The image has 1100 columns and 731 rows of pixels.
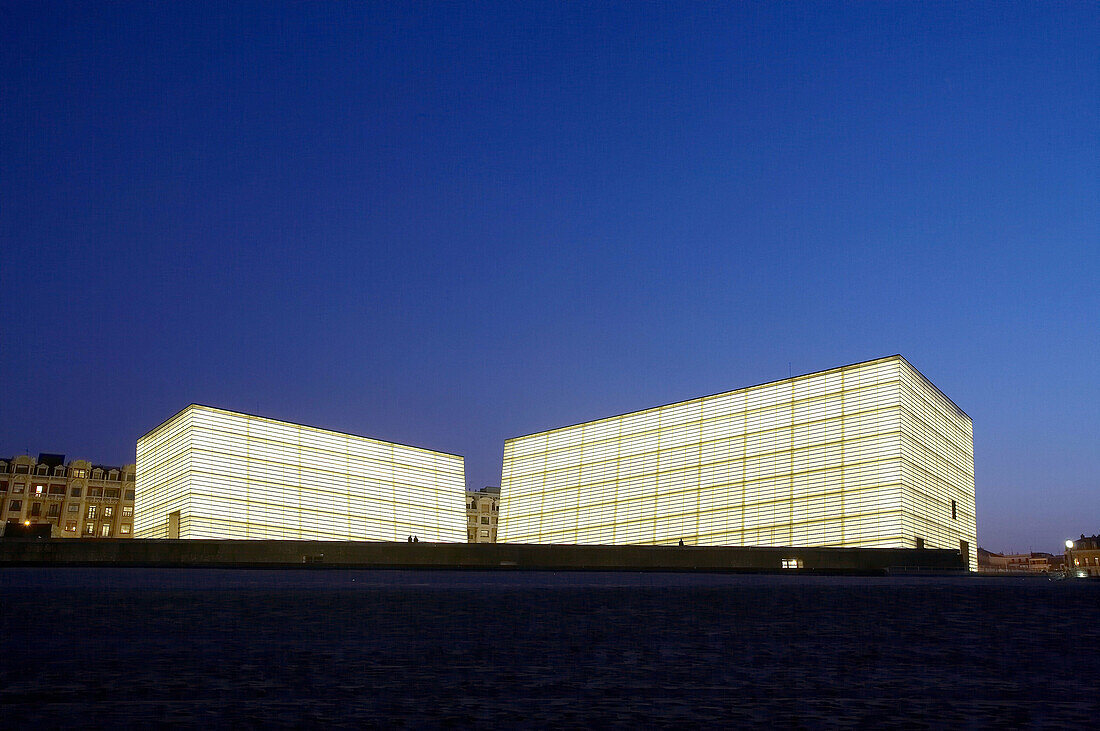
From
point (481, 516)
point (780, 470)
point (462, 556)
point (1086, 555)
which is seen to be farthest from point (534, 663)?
point (1086, 555)

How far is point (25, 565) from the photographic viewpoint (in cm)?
2072

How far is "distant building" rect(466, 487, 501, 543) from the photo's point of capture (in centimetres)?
12531

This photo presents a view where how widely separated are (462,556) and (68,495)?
9718 centimetres

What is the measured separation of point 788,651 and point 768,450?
59.4m

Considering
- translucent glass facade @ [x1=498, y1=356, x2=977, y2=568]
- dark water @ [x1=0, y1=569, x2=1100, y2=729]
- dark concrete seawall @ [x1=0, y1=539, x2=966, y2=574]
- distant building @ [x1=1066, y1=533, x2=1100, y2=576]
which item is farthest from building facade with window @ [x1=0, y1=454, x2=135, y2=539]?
distant building @ [x1=1066, y1=533, x2=1100, y2=576]

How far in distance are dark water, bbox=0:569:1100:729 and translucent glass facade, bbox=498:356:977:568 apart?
165ft

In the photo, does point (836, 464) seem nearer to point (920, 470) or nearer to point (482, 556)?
point (920, 470)

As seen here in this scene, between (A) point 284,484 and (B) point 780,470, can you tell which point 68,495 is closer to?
(A) point 284,484

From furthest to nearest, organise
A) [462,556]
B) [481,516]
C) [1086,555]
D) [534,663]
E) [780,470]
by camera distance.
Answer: [1086,555] < [481,516] < [780,470] < [462,556] < [534,663]

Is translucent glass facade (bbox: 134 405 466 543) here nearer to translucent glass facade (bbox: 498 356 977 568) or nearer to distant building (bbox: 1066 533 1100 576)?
translucent glass facade (bbox: 498 356 977 568)

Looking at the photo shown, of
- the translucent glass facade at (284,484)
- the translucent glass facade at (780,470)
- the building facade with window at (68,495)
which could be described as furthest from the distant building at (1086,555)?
the building facade with window at (68,495)

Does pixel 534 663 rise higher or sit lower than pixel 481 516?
lower

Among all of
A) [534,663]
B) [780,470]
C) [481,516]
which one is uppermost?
[780,470]

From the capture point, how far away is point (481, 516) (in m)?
126
